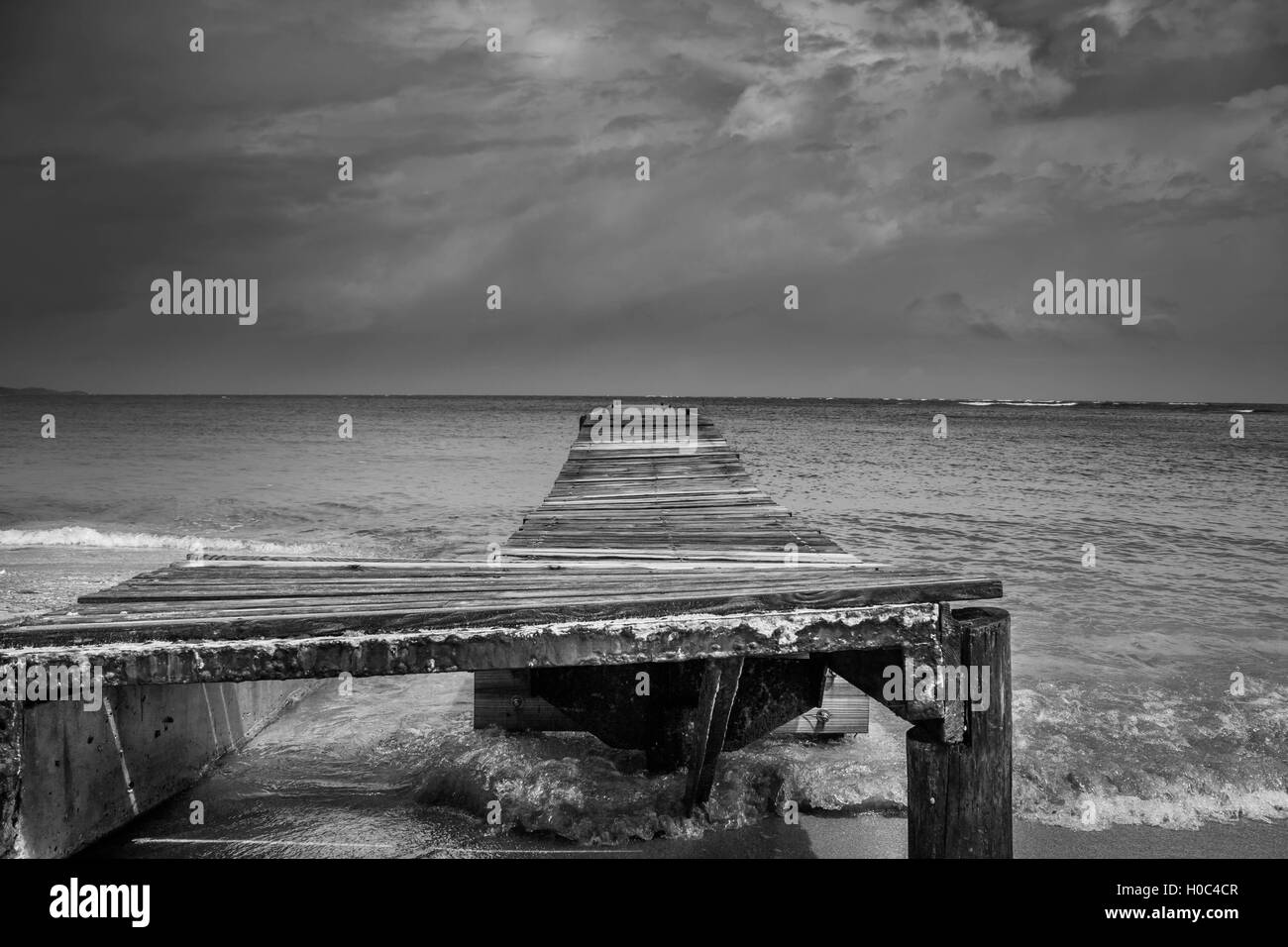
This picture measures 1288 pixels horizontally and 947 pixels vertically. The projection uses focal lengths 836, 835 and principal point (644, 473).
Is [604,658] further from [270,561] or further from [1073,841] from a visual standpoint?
[1073,841]

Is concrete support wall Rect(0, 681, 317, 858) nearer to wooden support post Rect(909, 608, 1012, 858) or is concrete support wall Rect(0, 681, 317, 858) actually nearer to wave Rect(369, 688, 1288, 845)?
wave Rect(369, 688, 1288, 845)

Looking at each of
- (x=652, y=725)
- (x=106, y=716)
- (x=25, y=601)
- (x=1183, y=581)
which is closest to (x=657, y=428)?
(x=1183, y=581)

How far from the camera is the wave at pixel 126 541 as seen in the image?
1272 centimetres

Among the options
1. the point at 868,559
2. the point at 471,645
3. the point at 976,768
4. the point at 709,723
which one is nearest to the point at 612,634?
the point at 471,645

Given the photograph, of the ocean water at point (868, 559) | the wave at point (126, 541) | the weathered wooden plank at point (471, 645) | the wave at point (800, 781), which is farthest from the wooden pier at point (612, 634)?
the wave at point (126, 541)

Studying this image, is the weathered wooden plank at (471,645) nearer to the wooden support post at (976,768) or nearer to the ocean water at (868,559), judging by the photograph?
the wooden support post at (976,768)

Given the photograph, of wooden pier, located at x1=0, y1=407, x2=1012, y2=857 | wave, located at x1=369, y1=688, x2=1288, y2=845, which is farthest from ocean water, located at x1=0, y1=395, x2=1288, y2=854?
wooden pier, located at x1=0, y1=407, x2=1012, y2=857

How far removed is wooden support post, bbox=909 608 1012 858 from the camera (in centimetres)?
299

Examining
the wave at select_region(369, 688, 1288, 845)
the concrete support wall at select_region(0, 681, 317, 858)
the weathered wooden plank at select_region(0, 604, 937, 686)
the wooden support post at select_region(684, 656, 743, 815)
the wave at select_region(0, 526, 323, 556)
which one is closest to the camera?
the weathered wooden plank at select_region(0, 604, 937, 686)

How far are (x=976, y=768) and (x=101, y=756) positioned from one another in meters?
3.59

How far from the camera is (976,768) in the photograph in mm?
3043

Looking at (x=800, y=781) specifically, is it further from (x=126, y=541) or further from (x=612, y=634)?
(x=126, y=541)

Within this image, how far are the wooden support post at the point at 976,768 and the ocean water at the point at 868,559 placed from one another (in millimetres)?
1118

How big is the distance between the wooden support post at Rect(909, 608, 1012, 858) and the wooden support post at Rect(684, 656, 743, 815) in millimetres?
815
